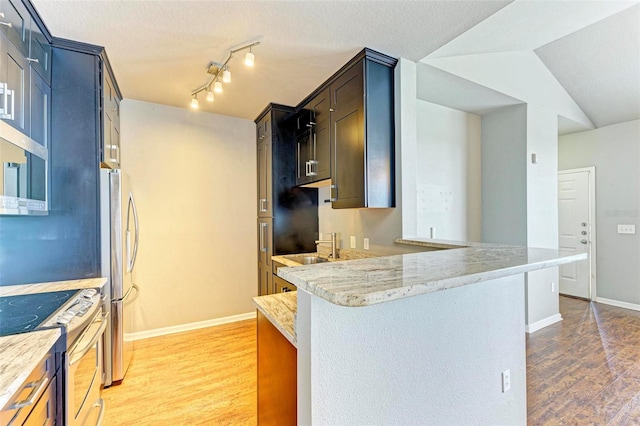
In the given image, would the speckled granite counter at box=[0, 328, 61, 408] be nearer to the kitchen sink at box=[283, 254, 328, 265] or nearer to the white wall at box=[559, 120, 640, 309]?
→ the kitchen sink at box=[283, 254, 328, 265]

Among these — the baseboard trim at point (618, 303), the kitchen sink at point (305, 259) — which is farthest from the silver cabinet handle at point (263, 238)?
the baseboard trim at point (618, 303)

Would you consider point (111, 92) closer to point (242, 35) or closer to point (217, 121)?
point (217, 121)

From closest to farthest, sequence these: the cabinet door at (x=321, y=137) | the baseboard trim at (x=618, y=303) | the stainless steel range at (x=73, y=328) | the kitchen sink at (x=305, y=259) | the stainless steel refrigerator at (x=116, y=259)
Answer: the stainless steel range at (x=73, y=328), the stainless steel refrigerator at (x=116, y=259), the cabinet door at (x=321, y=137), the kitchen sink at (x=305, y=259), the baseboard trim at (x=618, y=303)

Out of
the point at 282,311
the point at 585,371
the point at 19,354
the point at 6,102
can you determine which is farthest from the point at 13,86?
the point at 585,371

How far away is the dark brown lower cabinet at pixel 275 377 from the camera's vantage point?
3.84 ft

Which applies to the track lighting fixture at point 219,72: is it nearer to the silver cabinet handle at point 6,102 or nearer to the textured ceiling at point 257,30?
the textured ceiling at point 257,30

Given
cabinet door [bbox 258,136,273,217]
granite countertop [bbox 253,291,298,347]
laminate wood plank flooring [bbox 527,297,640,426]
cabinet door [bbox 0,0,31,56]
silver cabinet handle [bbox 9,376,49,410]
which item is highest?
cabinet door [bbox 0,0,31,56]

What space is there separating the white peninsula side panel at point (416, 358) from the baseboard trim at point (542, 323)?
78.8 inches

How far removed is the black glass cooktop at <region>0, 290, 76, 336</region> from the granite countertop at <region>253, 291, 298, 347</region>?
3.16 ft

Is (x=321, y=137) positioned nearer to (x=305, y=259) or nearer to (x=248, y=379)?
(x=305, y=259)

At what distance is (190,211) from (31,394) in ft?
8.58

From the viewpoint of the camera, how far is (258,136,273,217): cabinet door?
11.3 ft

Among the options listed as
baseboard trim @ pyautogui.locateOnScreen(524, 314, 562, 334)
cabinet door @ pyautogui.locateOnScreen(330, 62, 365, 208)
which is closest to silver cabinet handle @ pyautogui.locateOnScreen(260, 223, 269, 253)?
cabinet door @ pyautogui.locateOnScreen(330, 62, 365, 208)

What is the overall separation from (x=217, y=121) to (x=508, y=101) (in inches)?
134
